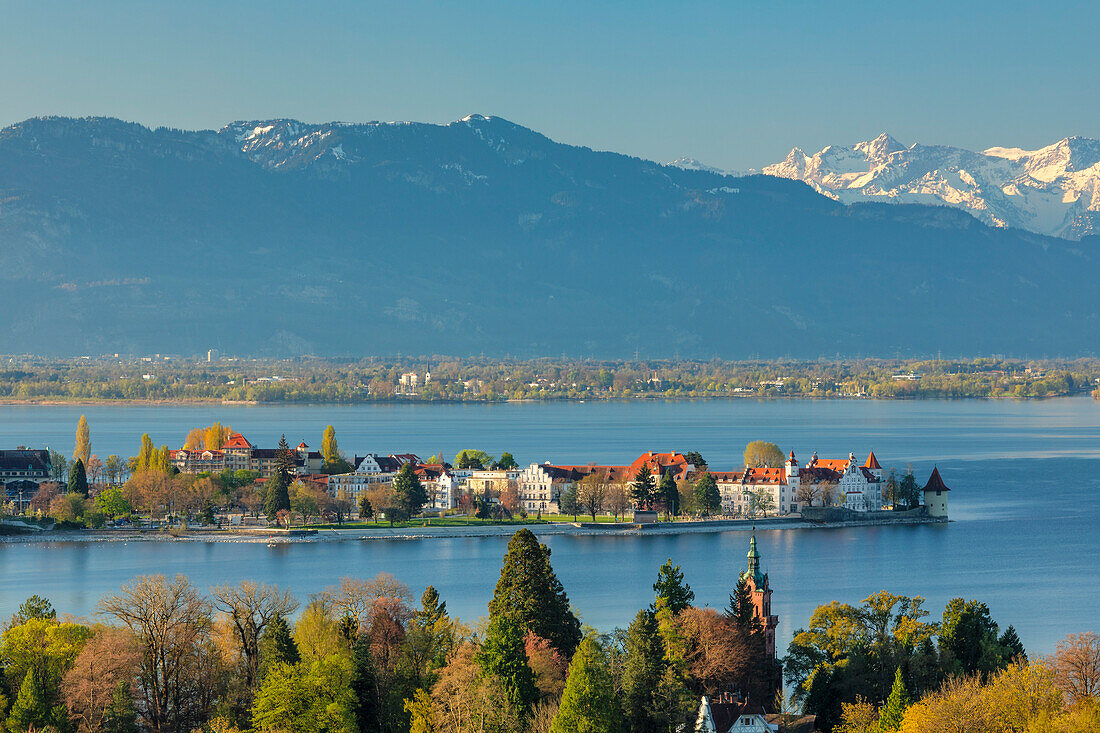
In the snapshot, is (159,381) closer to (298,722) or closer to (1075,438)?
(1075,438)

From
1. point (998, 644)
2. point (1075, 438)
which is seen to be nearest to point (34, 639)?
point (998, 644)

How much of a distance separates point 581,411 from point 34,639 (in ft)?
421

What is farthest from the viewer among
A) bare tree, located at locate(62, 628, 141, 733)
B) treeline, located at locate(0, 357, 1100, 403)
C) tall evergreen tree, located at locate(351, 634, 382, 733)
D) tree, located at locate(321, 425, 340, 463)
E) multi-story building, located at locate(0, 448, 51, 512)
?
treeline, located at locate(0, 357, 1100, 403)

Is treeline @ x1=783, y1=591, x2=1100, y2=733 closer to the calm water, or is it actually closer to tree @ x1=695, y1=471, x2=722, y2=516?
the calm water

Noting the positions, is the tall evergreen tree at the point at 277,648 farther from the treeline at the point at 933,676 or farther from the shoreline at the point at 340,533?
the shoreline at the point at 340,533

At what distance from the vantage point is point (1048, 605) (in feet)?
138

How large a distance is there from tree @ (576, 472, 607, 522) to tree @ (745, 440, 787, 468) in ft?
34.7

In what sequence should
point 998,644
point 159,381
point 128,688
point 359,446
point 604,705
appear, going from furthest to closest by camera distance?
point 159,381
point 359,446
point 998,644
point 128,688
point 604,705

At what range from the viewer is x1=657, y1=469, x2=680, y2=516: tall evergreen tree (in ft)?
203

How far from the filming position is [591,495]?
61.8 m

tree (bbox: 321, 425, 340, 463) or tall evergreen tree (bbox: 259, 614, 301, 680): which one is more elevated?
tree (bbox: 321, 425, 340, 463)

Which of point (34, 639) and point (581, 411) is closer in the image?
point (34, 639)

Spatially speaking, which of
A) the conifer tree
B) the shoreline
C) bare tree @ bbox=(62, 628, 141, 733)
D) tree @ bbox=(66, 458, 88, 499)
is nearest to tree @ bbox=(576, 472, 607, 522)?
the shoreline

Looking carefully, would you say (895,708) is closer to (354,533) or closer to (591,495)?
(354,533)
